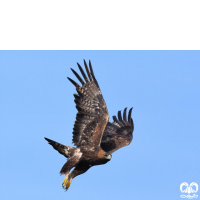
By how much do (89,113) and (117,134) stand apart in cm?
249

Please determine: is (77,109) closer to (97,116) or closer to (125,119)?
(97,116)

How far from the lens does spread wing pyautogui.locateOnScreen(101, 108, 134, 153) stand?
15.4 metres

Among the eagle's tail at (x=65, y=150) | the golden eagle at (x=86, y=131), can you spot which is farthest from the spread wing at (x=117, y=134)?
the eagle's tail at (x=65, y=150)

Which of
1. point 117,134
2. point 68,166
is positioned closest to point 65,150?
point 68,166

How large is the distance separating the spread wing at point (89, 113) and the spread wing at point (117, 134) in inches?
64.4

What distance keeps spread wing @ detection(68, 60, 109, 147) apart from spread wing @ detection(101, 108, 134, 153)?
164 cm

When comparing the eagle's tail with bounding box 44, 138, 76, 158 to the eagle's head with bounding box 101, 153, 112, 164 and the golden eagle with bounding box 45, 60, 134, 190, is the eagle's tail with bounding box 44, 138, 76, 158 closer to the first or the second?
the golden eagle with bounding box 45, 60, 134, 190

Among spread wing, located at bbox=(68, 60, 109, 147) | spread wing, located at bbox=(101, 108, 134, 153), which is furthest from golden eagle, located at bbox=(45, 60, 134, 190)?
spread wing, located at bbox=(101, 108, 134, 153)

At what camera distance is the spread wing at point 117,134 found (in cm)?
1539

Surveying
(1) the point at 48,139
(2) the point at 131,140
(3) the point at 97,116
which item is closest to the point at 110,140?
(2) the point at 131,140

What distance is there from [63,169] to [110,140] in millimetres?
2713

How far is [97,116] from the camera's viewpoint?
13.9 m

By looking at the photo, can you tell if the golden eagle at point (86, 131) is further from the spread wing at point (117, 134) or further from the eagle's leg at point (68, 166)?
the spread wing at point (117, 134)
